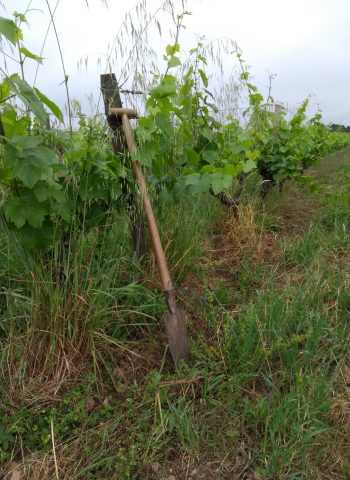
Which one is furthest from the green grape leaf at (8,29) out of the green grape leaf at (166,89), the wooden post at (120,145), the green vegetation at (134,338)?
the green grape leaf at (166,89)

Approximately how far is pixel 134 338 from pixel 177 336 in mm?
281

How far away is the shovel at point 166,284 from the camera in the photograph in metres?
1.92

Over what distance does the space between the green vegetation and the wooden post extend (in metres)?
0.05

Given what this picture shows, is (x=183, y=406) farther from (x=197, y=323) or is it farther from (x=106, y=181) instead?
(x=106, y=181)

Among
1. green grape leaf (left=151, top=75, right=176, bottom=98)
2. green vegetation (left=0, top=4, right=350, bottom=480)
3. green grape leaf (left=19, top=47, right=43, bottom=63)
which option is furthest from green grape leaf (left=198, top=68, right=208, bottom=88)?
green grape leaf (left=19, top=47, right=43, bottom=63)

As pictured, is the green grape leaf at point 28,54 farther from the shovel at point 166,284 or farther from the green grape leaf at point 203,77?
the green grape leaf at point 203,77

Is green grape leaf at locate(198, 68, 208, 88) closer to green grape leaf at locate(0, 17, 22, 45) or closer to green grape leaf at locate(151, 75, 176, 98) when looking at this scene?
green grape leaf at locate(151, 75, 176, 98)

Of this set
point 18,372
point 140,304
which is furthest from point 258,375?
point 18,372

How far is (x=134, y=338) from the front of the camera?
2.10 meters

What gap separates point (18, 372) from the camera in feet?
5.82

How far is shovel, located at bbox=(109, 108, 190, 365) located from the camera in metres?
1.92

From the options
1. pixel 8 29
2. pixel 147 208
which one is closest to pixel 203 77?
pixel 147 208

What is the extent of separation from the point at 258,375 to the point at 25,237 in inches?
46.8

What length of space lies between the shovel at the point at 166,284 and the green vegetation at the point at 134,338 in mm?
60
